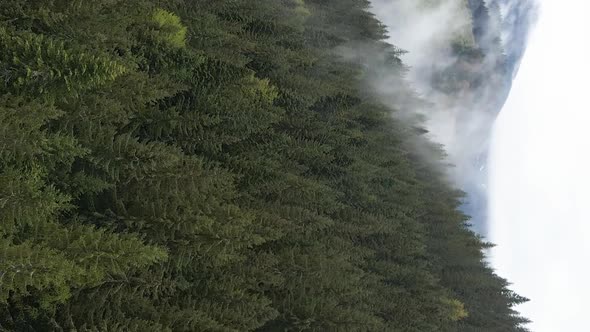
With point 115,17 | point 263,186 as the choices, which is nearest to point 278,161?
point 263,186

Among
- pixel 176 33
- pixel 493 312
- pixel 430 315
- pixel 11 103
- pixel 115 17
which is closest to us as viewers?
pixel 11 103

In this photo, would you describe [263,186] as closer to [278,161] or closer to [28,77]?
A: [278,161]

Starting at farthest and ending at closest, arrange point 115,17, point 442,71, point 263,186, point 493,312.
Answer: point 442,71
point 493,312
point 263,186
point 115,17

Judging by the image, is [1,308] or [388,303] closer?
[1,308]

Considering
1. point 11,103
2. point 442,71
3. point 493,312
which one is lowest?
point 493,312

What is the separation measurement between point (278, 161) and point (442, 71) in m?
48.3

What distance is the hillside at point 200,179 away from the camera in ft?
45.2

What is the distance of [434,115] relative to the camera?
3012 inches

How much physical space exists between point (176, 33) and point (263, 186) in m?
8.13

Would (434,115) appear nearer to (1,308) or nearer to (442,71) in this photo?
(442,71)

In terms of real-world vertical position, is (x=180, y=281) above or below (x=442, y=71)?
below

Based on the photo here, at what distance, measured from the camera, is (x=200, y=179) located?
64.4 feet

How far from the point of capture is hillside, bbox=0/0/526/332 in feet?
45.2

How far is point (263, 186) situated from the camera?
90.9ft
